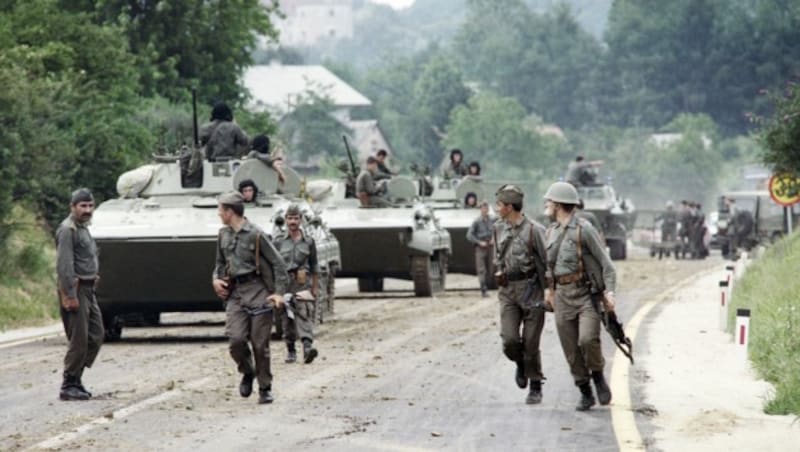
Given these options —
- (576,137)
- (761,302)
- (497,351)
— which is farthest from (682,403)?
(576,137)

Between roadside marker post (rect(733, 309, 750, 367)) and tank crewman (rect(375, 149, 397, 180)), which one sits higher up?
tank crewman (rect(375, 149, 397, 180))

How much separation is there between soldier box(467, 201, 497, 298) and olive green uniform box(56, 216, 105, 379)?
1694 centimetres

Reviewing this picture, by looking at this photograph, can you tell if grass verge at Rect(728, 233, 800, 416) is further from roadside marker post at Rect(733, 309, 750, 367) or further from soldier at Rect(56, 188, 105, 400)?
soldier at Rect(56, 188, 105, 400)

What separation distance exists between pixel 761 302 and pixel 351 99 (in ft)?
446

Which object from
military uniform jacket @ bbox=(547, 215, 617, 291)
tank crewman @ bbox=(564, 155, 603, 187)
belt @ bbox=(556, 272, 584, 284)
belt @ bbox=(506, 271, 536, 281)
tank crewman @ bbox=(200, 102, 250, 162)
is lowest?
tank crewman @ bbox=(564, 155, 603, 187)

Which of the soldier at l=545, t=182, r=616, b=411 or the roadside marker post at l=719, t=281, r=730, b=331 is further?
the roadside marker post at l=719, t=281, r=730, b=331

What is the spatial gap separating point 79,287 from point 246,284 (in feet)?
5.45

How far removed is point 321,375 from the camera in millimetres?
18516

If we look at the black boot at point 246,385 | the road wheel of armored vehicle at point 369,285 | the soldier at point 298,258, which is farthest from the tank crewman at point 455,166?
the black boot at point 246,385

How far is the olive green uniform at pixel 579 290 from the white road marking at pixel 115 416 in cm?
317

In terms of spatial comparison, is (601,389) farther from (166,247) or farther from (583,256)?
(166,247)

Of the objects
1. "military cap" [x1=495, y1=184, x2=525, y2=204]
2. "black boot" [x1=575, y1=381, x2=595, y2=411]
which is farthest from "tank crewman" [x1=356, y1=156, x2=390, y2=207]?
"black boot" [x1=575, y1=381, x2=595, y2=411]

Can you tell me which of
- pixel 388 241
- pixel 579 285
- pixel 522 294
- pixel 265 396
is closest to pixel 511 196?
pixel 522 294

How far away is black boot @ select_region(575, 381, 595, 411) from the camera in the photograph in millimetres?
15305
